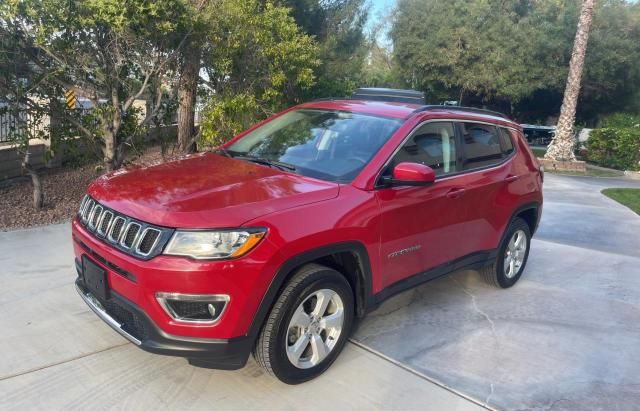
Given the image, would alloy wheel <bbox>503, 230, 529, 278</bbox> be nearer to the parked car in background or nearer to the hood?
the hood

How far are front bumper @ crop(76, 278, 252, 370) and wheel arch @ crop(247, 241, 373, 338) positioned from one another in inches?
5.2

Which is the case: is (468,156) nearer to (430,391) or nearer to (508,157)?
(508,157)

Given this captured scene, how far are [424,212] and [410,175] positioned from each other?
1.62ft

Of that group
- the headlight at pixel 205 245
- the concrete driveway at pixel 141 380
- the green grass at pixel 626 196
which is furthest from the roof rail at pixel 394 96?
the green grass at pixel 626 196

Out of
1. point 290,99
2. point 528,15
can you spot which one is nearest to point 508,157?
point 290,99

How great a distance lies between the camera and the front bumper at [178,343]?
9.80ft

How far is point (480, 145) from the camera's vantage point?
16.2ft

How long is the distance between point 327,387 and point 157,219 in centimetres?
150

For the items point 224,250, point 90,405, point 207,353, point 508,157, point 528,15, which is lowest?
point 90,405

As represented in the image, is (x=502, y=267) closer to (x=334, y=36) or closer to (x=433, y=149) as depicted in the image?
(x=433, y=149)

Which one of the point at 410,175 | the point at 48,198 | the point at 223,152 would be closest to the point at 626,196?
the point at 410,175

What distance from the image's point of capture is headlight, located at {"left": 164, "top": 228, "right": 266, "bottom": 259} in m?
2.94

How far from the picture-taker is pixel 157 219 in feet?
9.87

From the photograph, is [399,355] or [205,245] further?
[399,355]
